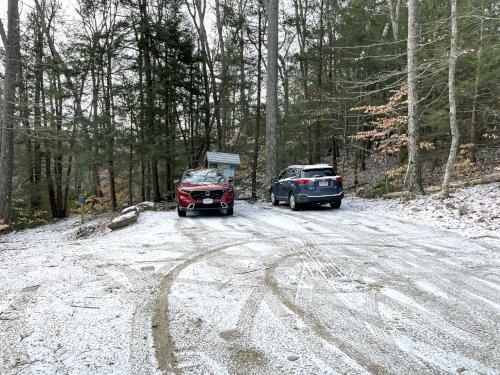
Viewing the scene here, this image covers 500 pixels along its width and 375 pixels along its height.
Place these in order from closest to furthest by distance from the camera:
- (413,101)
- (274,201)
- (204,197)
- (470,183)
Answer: (204,197) < (413,101) < (470,183) < (274,201)

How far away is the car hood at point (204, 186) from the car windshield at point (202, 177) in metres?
0.34

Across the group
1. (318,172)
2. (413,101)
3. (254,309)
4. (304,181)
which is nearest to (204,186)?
(304,181)

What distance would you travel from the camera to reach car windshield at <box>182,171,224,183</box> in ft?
40.4

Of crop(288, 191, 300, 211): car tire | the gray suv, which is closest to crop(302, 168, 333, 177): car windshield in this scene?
the gray suv

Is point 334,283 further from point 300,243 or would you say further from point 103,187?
point 103,187

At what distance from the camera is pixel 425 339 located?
115 inches

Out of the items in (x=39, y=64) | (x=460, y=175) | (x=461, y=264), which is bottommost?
(x=461, y=264)

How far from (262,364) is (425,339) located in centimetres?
139

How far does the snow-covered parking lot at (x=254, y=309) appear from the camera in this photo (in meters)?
2.62

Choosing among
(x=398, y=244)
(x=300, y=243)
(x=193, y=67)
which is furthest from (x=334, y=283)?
(x=193, y=67)

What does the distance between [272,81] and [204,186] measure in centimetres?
732

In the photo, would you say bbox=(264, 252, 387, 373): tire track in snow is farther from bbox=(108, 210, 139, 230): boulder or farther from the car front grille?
the car front grille

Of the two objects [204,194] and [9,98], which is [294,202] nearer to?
[204,194]

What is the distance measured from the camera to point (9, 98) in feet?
42.8
